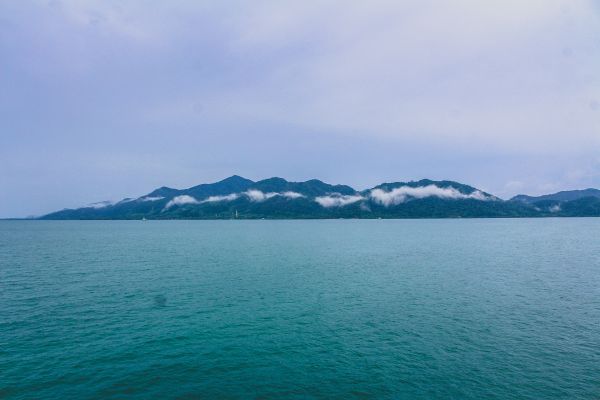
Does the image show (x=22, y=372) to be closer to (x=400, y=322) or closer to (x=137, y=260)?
(x=400, y=322)

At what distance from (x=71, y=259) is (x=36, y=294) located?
67837 mm

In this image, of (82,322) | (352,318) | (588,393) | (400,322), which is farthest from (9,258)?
(588,393)

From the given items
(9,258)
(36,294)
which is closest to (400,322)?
(36,294)

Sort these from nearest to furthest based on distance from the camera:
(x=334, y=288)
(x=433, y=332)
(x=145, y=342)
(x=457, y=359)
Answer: (x=457, y=359)
(x=145, y=342)
(x=433, y=332)
(x=334, y=288)

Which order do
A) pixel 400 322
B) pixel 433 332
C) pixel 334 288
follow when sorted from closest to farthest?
pixel 433 332 → pixel 400 322 → pixel 334 288

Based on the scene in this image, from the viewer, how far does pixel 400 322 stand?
200 ft

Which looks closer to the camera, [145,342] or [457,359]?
[457,359]

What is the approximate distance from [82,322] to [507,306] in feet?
273

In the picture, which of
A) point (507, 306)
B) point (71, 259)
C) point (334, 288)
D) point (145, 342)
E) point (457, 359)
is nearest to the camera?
point (457, 359)

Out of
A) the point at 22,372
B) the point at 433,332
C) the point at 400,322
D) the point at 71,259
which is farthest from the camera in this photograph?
the point at 71,259

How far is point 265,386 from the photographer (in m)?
40.7

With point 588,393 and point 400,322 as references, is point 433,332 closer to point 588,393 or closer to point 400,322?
point 400,322

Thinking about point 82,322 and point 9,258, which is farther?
point 9,258

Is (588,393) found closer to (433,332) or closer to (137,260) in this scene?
(433,332)
